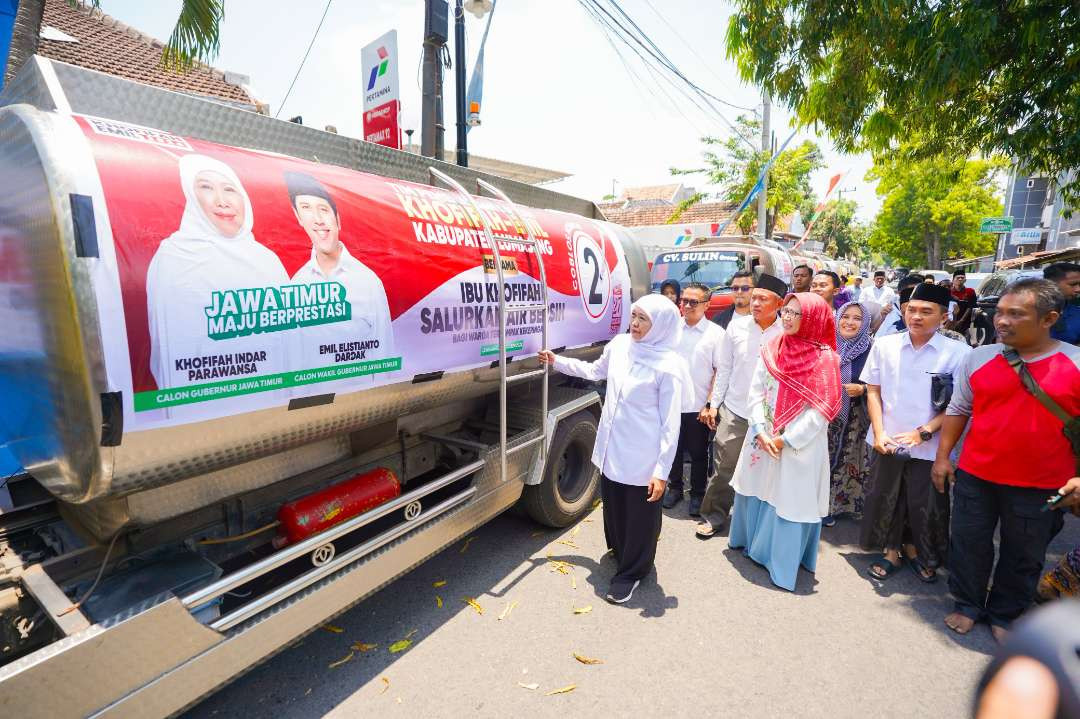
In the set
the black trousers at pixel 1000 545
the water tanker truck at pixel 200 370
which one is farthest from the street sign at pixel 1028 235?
the water tanker truck at pixel 200 370

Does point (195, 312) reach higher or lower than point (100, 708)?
higher

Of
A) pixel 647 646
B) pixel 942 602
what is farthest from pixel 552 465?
pixel 942 602

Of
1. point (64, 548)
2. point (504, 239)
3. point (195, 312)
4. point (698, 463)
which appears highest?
point (504, 239)

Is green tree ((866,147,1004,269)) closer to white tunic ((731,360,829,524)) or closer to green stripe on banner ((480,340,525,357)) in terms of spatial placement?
white tunic ((731,360,829,524))

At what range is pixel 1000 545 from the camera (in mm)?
2986

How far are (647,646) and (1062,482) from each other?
2347mm

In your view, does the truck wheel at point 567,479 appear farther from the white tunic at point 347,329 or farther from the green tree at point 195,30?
the green tree at point 195,30

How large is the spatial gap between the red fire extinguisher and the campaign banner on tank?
2.21 ft

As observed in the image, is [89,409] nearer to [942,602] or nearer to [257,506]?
[257,506]

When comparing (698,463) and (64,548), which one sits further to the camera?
(698,463)

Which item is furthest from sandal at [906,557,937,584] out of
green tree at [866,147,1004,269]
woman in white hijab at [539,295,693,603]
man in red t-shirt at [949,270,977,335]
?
green tree at [866,147,1004,269]

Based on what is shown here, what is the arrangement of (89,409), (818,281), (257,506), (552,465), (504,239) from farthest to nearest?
1. (818,281)
2. (552,465)
3. (504,239)
4. (257,506)
5. (89,409)

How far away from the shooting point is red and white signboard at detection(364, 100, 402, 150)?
22.4ft

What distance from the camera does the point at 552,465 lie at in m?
4.07
